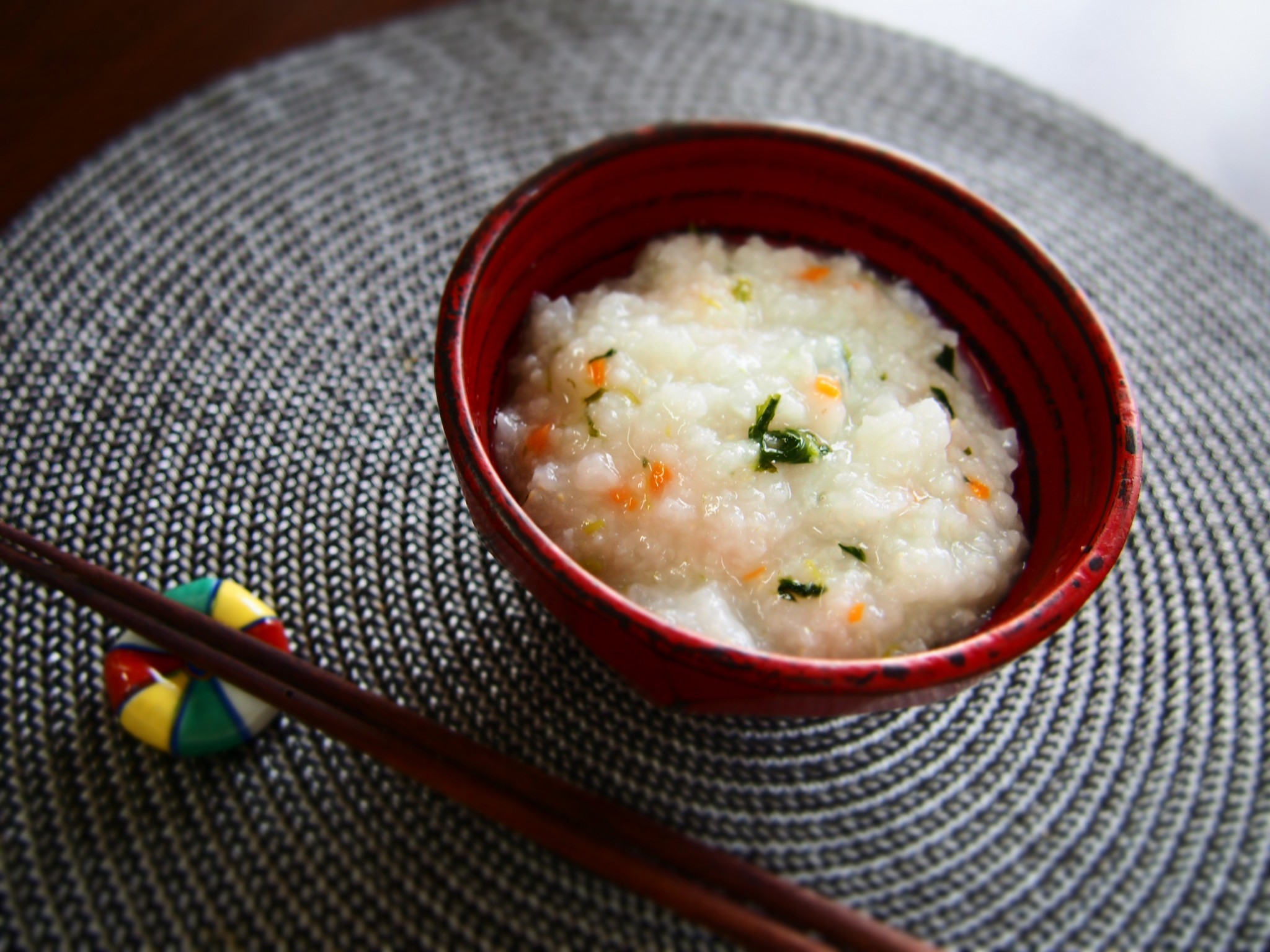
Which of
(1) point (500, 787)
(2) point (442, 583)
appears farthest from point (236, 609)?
(1) point (500, 787)

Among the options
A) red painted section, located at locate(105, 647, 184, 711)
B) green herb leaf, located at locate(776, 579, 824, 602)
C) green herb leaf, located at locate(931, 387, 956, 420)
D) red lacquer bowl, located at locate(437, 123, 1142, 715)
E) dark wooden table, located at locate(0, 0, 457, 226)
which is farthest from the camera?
dark wooden table, located at locate(0, 0, 457, 226)

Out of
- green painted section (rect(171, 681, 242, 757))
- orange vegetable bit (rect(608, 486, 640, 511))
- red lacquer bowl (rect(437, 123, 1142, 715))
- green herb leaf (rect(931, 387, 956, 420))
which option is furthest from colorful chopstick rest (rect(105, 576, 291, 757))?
green herb leaf (rect(931, 387, 956, 420))

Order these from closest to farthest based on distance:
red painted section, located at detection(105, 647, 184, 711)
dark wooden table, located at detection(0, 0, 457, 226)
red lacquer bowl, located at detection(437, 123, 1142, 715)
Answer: red lacquer bowl, located at detection(437, 123, 1142, 715)
red painted section, located at detection(105, 647, 184, 711)
dark wooden table, located at detection(0, 0, 457, 226)

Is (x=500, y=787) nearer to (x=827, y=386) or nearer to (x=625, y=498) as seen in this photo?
(x=625, y=498)

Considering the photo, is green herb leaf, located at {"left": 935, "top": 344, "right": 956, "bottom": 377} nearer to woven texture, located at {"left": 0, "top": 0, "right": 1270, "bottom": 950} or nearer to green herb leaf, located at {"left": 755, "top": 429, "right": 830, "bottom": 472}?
green herb leaf, located at {"left": 755, "top": 429, "right": 830, "bottom": 472}

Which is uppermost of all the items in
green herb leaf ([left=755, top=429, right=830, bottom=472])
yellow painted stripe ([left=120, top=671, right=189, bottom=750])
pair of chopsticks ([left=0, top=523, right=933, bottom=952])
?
green herb leaf ([left=755, top=429, right=830, bottom=472])
